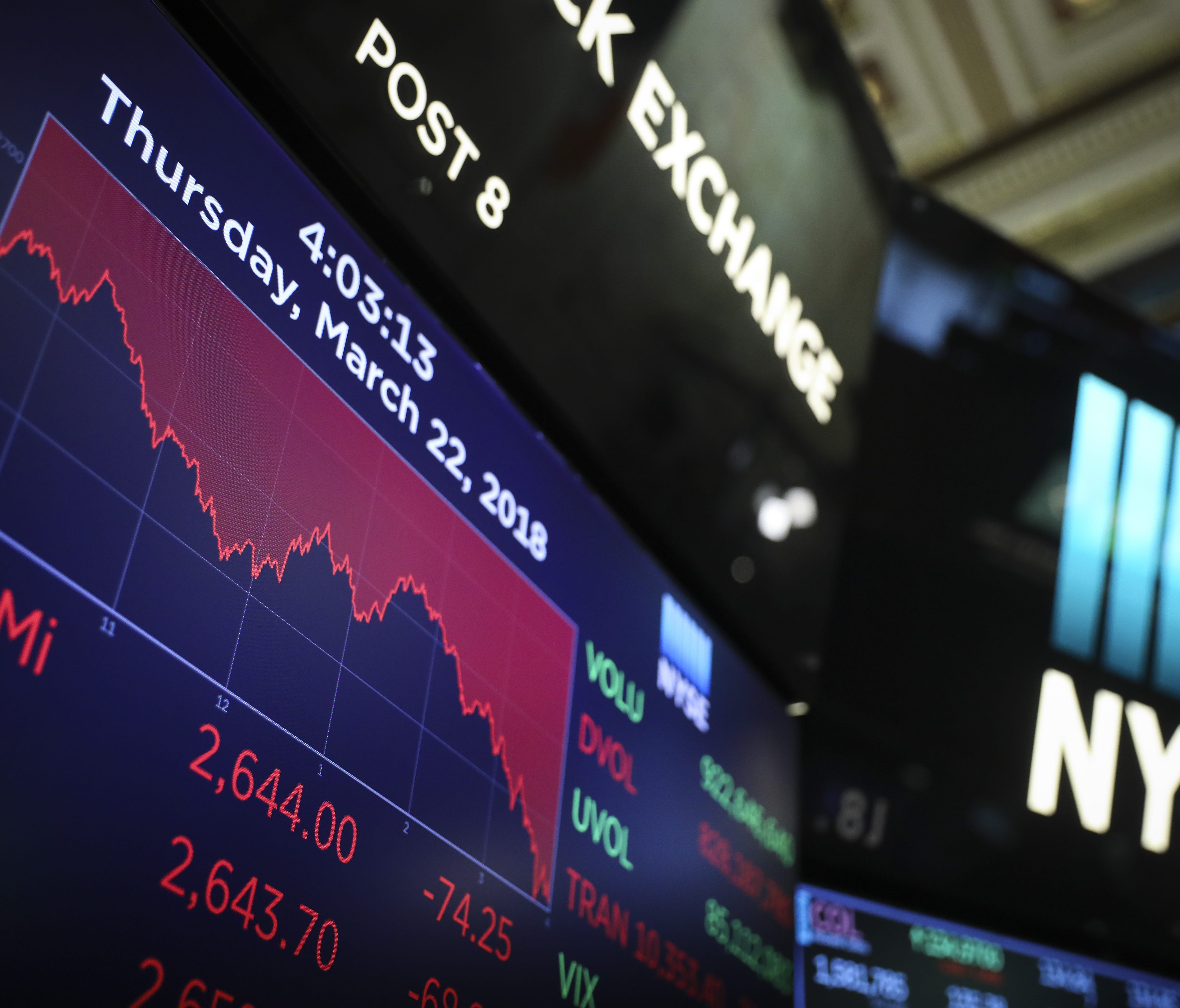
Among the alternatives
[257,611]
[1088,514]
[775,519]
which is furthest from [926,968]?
[257,611]

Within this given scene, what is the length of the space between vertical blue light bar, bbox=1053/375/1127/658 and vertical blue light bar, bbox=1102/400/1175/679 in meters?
0.06

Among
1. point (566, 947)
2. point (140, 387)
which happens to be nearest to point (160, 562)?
point (140, 387)

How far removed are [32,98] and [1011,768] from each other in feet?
13.7

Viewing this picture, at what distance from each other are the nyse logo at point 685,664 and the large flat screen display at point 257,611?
380 millimetres

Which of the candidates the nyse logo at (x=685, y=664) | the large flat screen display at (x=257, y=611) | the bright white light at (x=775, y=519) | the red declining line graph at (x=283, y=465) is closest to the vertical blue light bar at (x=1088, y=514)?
the bright white light at (x=775, y=519)

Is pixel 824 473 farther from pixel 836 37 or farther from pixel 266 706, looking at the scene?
pixel 266 706

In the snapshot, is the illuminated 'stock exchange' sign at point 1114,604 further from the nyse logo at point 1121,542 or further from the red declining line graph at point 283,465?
the red declining line graph at point 283,465

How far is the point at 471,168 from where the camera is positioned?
8.31 ft

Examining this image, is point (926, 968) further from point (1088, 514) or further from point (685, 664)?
point (1088, 514)

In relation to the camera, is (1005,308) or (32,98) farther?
(1005,308)

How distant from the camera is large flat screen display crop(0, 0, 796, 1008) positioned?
1.44 metres

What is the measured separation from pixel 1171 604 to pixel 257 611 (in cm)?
460

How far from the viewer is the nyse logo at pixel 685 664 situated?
3.15m

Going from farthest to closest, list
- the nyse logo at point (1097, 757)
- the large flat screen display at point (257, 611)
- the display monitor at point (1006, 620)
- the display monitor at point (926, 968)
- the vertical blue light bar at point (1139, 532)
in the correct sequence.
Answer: the vertical blue light bar at point (1139, 532)
the nyse logo at point (1097, 757)
the display monitor at point (1006, 620)
the display monitor at point (926, 968)
the large flat screen display at point (257, 611)
